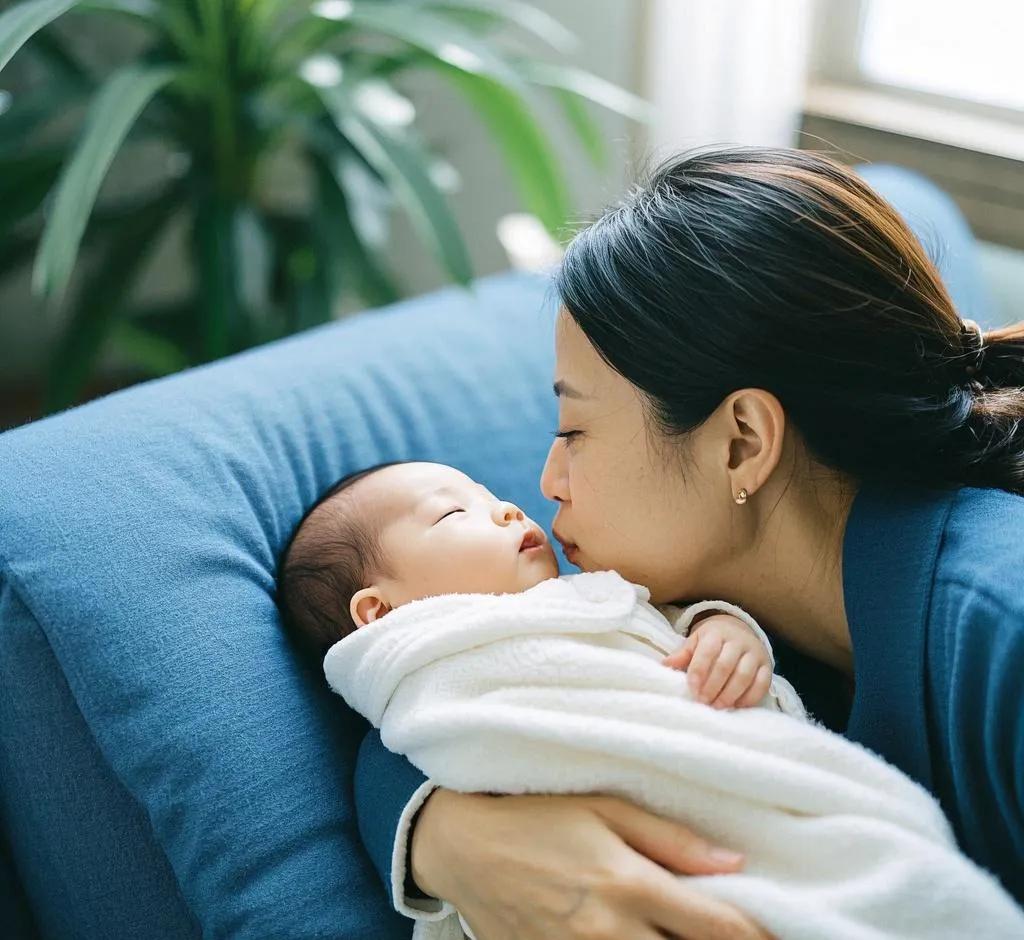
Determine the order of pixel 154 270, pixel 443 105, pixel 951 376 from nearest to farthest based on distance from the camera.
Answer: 1. pixel 951 376
2. pixel 443 105
3. pixel 154 270

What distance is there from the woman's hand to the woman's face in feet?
0.85

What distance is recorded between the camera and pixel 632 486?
1051mm

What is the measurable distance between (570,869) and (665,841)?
0.26ft

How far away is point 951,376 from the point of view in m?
1.02

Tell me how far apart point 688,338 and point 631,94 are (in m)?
1.40

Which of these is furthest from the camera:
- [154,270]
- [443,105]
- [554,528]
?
[154,270]

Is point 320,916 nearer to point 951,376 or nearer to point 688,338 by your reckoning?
point 688,338

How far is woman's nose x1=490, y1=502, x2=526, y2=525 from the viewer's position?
115 centimetres

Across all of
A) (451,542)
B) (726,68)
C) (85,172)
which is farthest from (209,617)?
(726,68)

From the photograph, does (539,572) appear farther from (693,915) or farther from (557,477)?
(693,915)

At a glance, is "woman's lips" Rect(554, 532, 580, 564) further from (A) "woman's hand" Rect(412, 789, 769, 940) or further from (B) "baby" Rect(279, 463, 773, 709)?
(A) "woman's hand" Rect(412, 789, 769, 940)

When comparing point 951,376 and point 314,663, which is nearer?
point 951,376

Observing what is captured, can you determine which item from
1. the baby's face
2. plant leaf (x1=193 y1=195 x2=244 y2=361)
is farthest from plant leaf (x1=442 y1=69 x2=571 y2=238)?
the baby's face

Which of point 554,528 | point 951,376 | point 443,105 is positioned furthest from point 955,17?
point 554,528
